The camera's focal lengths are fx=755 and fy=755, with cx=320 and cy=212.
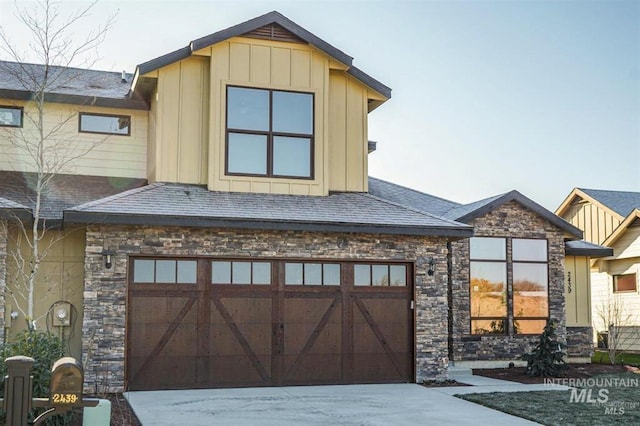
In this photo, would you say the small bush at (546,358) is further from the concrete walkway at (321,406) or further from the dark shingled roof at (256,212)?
the dark shingled roof at (256,212)

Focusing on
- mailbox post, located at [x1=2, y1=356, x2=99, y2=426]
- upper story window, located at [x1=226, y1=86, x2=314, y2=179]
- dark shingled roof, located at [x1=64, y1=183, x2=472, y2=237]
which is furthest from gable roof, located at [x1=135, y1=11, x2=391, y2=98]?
mailbox post, located at [x1=2, y1=356, x2=99, y2=426]

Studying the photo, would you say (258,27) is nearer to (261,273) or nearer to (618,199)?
(261,273)

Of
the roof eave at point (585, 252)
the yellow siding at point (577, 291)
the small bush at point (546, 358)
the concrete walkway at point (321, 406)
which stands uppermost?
the roof eave at point (585, 252)

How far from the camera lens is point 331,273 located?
47.6ft

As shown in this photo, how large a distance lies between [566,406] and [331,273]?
4893mm

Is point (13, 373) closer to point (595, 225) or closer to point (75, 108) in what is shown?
point (75, 108)

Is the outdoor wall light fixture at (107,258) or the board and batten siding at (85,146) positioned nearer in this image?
the outdoor wall light fixture at (107,258)

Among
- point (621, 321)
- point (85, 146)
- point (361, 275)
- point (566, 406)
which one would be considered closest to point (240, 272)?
point (361, 275)

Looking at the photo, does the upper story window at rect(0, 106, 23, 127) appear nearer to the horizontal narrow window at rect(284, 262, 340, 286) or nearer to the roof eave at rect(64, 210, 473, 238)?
the roof eave at rect(64, 210, 473, 238)

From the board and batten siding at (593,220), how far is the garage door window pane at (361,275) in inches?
526

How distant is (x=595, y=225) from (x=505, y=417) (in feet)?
55.5

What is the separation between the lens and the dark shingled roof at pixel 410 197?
59.7ft

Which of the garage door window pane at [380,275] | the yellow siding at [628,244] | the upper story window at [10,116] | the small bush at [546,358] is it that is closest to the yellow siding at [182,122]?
the upper story window at [10,116]

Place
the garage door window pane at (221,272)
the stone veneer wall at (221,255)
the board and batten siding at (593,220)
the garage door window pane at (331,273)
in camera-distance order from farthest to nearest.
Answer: the board and batten siding at (593,220) → the garage door window pane at (331,273) → the garage door window pane at (221,272) → the stone veneer wall at (221,255)
